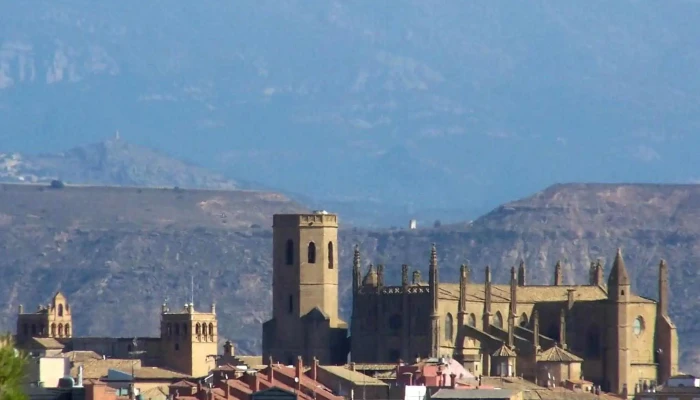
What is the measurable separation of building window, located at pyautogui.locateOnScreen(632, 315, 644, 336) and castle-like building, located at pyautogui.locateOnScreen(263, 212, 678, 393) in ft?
0.15

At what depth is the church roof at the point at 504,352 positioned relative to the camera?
131125 mm

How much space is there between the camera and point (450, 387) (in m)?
104

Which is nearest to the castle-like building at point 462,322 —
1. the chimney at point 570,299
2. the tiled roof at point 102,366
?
the chimney at point 570,299

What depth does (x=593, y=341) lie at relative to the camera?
5438 inches

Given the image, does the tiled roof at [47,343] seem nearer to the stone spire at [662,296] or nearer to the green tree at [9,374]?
the stone spire at [662,296]

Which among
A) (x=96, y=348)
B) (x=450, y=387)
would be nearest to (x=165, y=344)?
(x=96, y=348)

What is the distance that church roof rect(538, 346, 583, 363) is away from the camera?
13188cm

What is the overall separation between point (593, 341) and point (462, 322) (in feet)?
21.0

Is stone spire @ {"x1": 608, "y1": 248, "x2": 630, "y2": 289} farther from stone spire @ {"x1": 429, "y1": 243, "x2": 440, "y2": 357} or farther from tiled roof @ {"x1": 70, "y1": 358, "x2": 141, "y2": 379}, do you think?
tiled roof @ {"x1": 70, "y1": 358, "x2": 141, "y2": 379}

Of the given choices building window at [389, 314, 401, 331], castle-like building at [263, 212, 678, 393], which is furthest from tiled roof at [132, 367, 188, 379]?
building window at [389, 314, 401, 331]

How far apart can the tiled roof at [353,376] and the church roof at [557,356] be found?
13623 millimetres

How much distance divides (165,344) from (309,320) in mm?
6806

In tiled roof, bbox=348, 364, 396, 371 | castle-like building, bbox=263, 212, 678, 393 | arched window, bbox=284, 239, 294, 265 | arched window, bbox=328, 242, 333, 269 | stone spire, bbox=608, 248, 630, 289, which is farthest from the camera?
arched window, bbox=284, 239, 294, 265

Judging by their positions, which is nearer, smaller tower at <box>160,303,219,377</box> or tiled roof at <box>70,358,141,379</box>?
tiled roof at <box>70,358,141,379</box>
